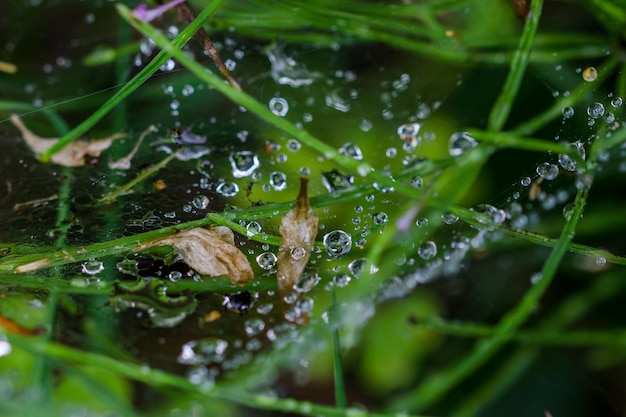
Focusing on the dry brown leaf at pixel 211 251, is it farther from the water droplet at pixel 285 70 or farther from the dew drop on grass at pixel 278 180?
the water droplet at pixel 285 70

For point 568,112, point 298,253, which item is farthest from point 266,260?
point 568,112

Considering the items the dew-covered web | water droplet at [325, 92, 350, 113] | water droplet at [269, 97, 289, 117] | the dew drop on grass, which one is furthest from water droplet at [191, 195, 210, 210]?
water droplet at [325, 92, 350, 113]

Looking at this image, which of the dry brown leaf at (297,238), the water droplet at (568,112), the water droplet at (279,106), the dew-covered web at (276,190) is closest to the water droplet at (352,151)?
the dew-covered web at (276,190)

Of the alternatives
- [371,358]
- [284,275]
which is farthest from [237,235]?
[371,358]

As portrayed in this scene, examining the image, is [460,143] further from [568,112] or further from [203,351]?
[203,351]

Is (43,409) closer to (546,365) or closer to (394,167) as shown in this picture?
(394,167)

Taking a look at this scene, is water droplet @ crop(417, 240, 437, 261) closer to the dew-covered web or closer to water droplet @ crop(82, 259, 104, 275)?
the dew-covered web
